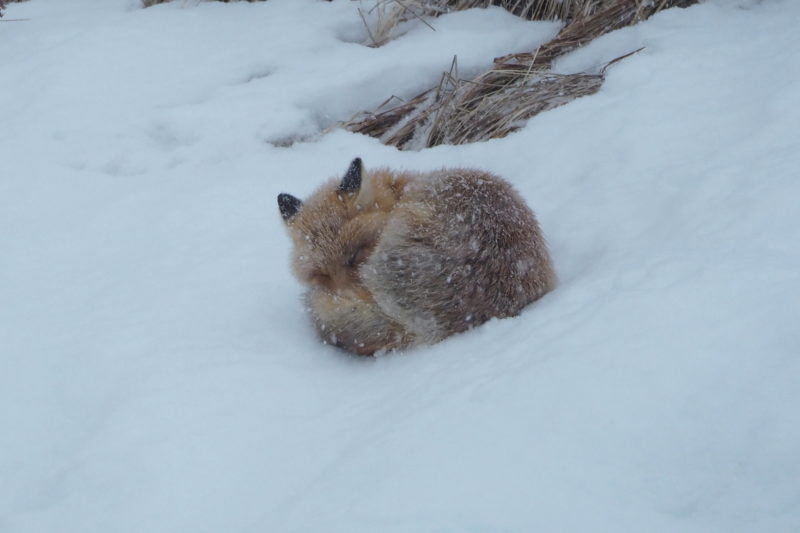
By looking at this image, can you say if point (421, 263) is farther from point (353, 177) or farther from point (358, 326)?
point (353, 177)

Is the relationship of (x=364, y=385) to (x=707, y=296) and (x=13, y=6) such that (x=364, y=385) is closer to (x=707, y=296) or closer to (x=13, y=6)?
(x=707, y=296)

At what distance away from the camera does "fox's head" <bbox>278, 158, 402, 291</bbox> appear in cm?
312

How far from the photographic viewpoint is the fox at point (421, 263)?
283 centimetres

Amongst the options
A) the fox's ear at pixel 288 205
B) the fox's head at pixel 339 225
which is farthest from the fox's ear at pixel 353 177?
the fox's ear at pixel 288 205

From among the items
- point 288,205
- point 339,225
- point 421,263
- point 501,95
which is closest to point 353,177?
point 339,225

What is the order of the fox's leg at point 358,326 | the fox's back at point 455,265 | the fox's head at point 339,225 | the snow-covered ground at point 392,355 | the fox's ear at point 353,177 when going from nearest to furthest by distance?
1. the snow-covered ground at point 392,355
2. the fox's back at point 455,265
3. the fox's leg at point 358,326
4. the fox's head at point 339,225
5. the fox's ear at point 353,177

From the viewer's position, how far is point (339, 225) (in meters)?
3.23

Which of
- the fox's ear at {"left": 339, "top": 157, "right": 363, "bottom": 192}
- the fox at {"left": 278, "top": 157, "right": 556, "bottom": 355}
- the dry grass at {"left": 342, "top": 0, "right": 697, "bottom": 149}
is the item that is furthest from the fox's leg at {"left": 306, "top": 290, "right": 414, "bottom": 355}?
the dry grass at {"left": 342, "top": 0, "right": 697, "bottom": 149}

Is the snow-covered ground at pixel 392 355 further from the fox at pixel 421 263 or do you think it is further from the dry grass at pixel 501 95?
the dry grass at pixel 501 95

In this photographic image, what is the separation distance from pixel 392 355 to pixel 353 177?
98 cm

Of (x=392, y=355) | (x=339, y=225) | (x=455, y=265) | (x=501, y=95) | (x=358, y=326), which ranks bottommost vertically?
(x=392, y=355)

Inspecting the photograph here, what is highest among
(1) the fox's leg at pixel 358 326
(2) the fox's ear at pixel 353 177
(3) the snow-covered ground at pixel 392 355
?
(2) the fox's ear at pixel 353 177

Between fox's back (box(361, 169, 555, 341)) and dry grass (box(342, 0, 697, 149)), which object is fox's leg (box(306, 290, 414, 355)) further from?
dry grass (box(342, 0, 697, 149))

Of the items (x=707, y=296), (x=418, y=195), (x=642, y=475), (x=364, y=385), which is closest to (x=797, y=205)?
(x=707, y=296)
